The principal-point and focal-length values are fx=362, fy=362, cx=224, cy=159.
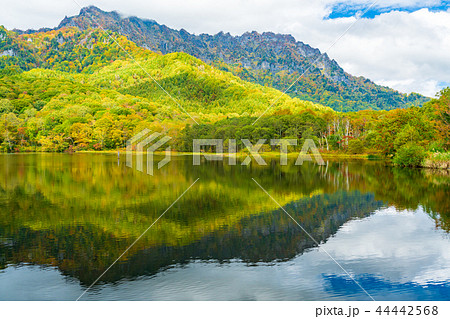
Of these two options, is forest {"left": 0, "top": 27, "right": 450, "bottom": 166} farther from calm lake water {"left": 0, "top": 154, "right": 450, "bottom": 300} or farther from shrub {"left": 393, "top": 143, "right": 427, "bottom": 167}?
calm lake water {"left": 0, "top": 154, "right": 450, "bottom": 300}

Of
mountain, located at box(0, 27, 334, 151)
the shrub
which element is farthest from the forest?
mountain, located at box(0, 27, 334, 151)

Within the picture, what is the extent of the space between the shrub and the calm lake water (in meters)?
17.9

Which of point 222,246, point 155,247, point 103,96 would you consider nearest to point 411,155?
point 222,246

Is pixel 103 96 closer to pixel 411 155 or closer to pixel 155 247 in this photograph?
pixel 411 155

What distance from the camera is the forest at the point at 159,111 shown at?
39.3 meters

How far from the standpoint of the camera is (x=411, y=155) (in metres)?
33.3

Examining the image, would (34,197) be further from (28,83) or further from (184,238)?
(28,83)

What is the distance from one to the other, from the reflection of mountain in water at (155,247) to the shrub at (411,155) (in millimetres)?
24997

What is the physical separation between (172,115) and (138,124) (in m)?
21.1

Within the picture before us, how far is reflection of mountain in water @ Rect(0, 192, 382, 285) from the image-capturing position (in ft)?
24.5

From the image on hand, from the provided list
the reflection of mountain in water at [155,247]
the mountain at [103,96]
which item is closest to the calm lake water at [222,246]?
the reflection of mountain in water at [155,247]

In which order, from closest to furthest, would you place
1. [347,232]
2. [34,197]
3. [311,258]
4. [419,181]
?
[311,258] < [347,232] < [34,197] < [419,181]

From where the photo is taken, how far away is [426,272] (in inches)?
295
